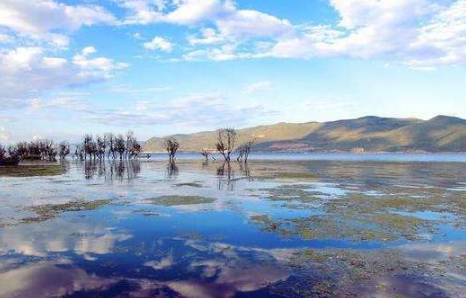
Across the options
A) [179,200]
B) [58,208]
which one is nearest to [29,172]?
[58,208]

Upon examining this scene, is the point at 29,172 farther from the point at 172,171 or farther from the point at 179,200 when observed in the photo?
the point at 179,200

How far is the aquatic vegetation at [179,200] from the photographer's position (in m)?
36.4

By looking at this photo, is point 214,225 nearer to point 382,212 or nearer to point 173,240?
point 173,240

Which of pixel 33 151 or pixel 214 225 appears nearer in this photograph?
pixel 214 225

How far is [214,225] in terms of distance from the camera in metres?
26.6

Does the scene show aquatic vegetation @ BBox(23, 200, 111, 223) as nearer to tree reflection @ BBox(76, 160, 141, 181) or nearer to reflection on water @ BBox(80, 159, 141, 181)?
tree reflection @ BBox(76, 160, 141, 181)

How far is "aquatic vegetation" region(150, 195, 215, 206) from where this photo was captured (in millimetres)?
36375

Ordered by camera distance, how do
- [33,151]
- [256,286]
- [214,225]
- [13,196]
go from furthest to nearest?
[33,151], [13,196], [214,225], [256,286]

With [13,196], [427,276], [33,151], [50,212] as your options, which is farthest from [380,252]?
[33,151]

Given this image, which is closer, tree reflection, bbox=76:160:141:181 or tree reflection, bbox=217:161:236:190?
tree reflection, bbox=217:161:236:190

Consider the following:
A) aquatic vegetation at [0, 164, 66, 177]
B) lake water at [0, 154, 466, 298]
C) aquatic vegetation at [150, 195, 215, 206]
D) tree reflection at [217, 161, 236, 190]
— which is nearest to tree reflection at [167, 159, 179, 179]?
tree reflection at [217, 161, 236, 190]

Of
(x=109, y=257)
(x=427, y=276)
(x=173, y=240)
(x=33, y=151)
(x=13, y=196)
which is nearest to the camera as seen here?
(x=427, y=276)

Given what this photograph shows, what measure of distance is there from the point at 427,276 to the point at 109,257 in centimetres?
1298

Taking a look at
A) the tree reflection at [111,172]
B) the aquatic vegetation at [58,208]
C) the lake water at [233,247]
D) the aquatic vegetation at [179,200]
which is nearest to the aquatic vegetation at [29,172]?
the tree reflection at [111,172]
